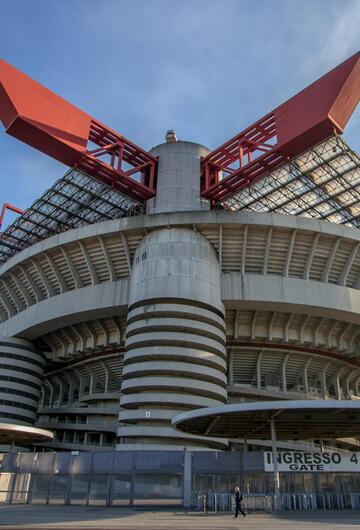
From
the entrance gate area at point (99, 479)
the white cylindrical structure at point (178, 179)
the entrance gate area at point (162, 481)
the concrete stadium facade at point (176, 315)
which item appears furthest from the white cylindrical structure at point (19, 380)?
the entrance gate area at point (99, 479)

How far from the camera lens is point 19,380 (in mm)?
44656

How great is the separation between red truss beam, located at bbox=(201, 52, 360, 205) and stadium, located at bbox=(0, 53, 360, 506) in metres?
0.15

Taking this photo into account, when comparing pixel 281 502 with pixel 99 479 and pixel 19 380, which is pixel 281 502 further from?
pixel 19 380

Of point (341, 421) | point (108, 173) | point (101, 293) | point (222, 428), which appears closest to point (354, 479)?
point (341, 421)

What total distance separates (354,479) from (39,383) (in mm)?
34839

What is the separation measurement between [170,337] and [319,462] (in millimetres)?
17198

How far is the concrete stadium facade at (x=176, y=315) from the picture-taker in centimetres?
3434

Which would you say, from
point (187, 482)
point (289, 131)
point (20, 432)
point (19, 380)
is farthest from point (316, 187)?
point (19, 380)

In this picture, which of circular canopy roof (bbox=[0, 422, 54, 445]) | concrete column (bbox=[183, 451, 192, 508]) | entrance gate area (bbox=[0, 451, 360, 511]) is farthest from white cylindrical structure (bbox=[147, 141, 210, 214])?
concrete column (bbox=[183, 451, 192, 508])

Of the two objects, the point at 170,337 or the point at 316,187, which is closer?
the point at 170,337

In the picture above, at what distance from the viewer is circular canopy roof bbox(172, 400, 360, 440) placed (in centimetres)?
1775

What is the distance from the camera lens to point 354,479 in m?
20.3

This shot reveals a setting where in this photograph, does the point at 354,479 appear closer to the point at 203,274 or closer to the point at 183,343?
the point at 183,343

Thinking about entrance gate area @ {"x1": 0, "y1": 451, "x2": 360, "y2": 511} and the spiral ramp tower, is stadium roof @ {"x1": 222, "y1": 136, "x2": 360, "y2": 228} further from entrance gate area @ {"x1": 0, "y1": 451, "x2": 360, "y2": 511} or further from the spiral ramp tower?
entrance gate area @ {"x1": 0, "y1": 451, "x2": 360, "y2": 511}
